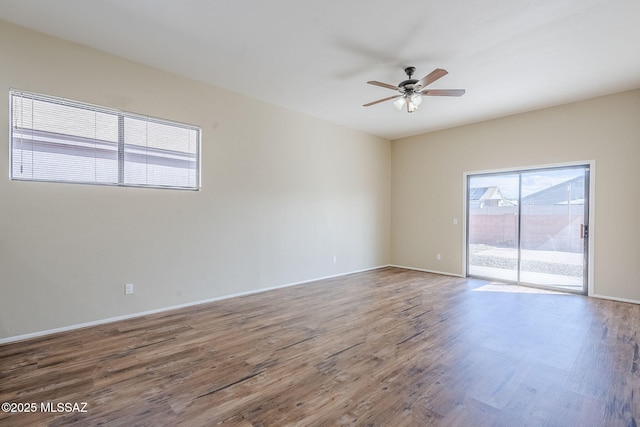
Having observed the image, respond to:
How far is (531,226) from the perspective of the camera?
5137 millimetres

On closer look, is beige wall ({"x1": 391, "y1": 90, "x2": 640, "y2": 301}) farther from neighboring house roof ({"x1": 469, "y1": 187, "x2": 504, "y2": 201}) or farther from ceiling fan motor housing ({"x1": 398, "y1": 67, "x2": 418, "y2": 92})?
ceiling fan motor housing ({"x1": 398, "y1": 67, "x2": 418, "y2": 92})

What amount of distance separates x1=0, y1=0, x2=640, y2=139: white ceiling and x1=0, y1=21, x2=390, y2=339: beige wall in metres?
0.34

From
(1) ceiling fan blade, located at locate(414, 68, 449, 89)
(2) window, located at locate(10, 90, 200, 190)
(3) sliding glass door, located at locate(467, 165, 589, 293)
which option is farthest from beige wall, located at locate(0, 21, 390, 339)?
(3) sliding glass door, located at locate(467, 165, 589, 293)

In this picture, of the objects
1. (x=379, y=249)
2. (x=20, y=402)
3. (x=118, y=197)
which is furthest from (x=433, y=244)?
(x=20, y=402)

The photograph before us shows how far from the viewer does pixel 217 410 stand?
1.85 meters

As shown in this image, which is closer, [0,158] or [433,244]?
[0,158]

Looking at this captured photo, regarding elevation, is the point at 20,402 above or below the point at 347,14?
below

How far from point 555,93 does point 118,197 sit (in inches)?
240

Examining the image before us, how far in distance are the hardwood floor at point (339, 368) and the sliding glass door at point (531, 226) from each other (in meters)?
1.09

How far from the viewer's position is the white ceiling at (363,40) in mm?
2553

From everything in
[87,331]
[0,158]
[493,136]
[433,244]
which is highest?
[493,136]

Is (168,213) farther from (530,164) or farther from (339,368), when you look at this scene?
(530,164)

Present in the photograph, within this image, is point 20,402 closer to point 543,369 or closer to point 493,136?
point 543,369

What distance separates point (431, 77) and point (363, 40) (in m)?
0.82
